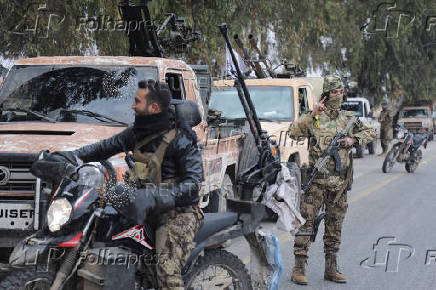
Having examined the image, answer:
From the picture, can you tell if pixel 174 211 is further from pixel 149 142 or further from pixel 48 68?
pixel 48 68

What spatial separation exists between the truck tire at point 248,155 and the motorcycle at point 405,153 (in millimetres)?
Result: 9199

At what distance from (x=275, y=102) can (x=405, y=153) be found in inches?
279

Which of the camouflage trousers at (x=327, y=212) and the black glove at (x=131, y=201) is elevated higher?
the black glove at (x=131, y=201)

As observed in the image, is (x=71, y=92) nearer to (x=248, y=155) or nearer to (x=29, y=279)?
(x=248, y=155)

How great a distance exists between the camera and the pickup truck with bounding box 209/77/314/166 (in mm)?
11133

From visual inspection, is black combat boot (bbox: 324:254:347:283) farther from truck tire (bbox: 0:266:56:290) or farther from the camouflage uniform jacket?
→ truck tire (bbox: 0:266:56:290)

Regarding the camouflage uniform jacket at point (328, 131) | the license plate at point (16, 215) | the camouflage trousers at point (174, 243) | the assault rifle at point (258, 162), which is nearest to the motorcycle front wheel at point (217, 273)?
the camouflage trousers at point (174, 243)

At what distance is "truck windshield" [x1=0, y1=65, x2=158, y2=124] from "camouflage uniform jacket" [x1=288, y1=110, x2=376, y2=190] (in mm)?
1641

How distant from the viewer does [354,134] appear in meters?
6.75

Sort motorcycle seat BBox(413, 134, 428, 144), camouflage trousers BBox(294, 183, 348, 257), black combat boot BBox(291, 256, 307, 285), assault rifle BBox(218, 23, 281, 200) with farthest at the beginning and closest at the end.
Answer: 1. motorcycle seat BBox(413, 134, 428, 144)
2. assault rifle BBox(218, 23, 281, 200)
3. camouflage trousers BBox(294, 183, 348, 257)
4. black combat boot BBox(291, 256, 307, 285)

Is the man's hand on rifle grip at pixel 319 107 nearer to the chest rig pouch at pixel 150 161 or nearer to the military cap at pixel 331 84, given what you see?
the military cap at pixel 331 84

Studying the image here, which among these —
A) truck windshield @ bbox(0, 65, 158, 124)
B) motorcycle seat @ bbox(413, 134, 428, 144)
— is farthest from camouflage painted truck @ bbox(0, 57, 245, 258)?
motorcycle seat @ bbox(413, 134, 428, 144)

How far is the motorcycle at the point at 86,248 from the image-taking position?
3676mm

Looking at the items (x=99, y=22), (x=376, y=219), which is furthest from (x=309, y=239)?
(x=99, y=22)
